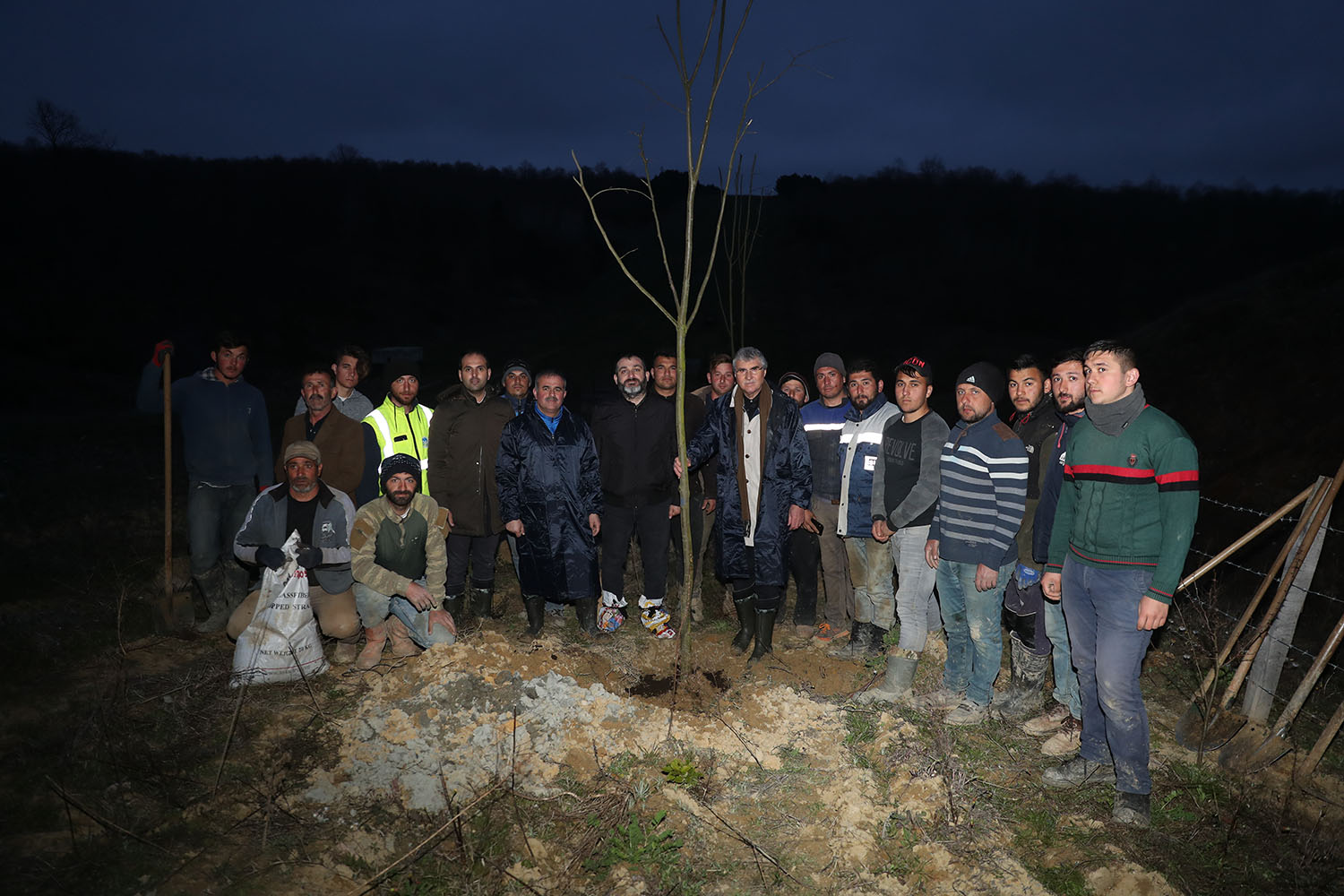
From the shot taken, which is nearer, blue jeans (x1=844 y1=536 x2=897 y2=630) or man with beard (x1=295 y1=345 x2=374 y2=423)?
blue jeans (x1=844 y1=536 x2=897 y2=630)

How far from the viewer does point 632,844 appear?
131 inches

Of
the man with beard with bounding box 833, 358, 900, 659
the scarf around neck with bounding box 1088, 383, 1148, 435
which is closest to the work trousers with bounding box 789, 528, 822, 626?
the man with beard with bounding box 833, 358, 900, 659

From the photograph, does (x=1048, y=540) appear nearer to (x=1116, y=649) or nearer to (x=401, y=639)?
(x=1116, y=649)

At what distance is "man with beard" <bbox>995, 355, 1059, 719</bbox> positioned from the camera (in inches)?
172

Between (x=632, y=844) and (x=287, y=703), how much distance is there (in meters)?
2.48

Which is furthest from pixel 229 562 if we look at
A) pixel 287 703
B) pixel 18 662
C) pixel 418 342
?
pixel 418 342

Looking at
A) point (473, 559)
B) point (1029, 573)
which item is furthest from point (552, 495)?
point (1029, 573)

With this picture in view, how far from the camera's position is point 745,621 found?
5.25 meters

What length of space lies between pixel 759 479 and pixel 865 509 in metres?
0.78

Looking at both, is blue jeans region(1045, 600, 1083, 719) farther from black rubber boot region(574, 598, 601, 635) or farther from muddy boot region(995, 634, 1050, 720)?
black rubber boot region(574, 598, 601, 635)

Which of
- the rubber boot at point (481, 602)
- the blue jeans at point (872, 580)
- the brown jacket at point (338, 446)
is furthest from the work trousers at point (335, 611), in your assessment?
the blue jeans at point (872, 580)

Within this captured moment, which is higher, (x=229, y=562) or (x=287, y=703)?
(x=229, y=562)

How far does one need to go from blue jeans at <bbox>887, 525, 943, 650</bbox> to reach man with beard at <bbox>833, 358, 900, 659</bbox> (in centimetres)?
31

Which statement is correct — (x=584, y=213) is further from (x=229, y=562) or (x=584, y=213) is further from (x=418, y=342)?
(x=229, y=562)
